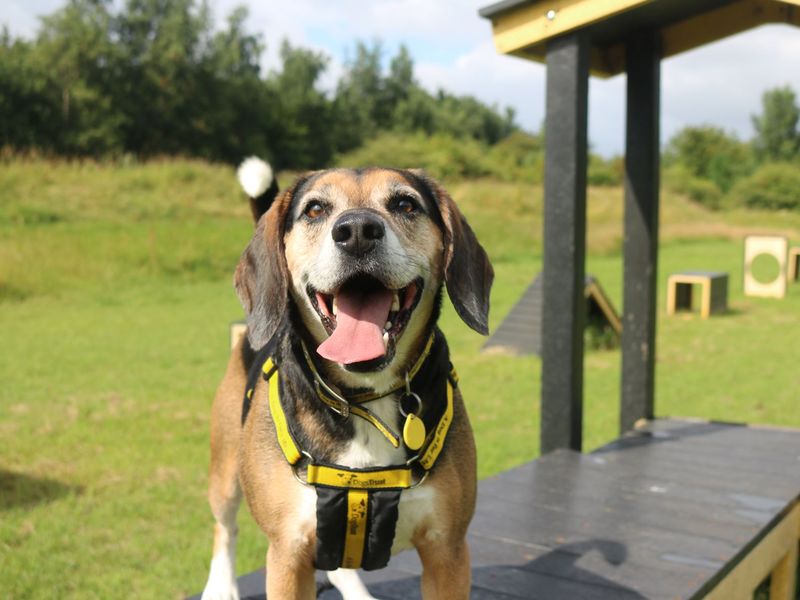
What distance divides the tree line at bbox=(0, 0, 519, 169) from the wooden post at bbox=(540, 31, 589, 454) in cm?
2973

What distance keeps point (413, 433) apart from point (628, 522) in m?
1.94

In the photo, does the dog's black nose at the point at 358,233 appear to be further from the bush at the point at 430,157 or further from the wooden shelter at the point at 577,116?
the bush at the point at 430,157

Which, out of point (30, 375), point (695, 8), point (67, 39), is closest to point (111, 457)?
point (30, 375)

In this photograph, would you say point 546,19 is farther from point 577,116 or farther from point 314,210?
point 314,210

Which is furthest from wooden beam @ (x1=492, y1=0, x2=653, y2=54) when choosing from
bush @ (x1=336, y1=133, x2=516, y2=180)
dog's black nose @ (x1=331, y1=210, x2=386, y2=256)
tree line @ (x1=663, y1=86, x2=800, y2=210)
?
tree line @ (x1=663, y1=86, x2=800, y2=210)

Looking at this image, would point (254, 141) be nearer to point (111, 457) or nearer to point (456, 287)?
point (111, 457)

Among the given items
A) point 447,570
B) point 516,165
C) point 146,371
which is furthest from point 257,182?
point 516,165

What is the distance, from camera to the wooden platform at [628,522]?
324 centimetres

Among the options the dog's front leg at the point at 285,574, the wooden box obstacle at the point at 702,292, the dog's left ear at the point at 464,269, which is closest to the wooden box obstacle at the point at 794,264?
the wooden box obstacle at the point at 702,292

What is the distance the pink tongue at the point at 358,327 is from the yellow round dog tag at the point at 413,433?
0.30 m

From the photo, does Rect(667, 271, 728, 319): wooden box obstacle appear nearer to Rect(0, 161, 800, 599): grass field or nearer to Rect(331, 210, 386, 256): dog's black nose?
Rect(0, 161, 800, 599): grass field

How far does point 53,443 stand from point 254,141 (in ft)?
113

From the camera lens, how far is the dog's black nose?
7.34ft

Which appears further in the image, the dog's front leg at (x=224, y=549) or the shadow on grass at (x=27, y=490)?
the shadow on grass at (x=27, y=490)
